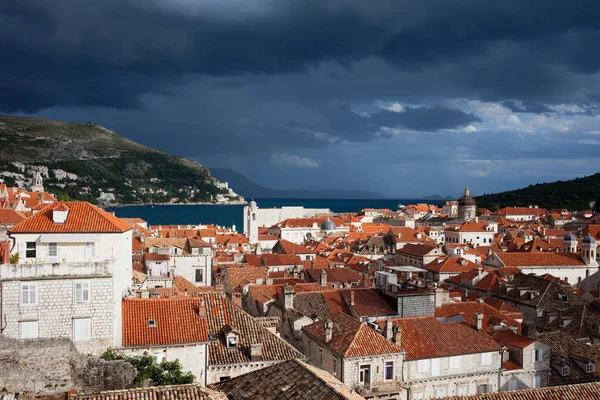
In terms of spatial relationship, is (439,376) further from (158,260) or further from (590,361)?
(158,260)

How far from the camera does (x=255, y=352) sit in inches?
926

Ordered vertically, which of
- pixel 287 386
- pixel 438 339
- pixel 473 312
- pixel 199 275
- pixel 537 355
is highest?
pixel 287 386

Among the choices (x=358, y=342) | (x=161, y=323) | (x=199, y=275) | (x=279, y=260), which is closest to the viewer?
(x=161, y=323)

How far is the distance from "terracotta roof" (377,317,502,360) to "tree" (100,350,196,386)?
463 inches

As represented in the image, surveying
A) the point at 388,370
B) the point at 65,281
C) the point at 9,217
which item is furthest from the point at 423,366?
the point at 9,217

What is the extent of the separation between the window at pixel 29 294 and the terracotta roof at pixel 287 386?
8149 millimetres

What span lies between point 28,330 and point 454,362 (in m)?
20.2

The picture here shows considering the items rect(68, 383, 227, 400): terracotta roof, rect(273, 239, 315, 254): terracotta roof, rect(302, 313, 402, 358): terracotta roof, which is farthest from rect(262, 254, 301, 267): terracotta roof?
rect(68, 383, 227, 400): terracotta roof

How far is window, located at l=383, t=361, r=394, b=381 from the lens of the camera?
25734 millimetres

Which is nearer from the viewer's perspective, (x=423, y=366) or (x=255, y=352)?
(x=255, y=352)

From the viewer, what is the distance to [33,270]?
2045cm

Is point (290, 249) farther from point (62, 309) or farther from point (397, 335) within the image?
point (62, 309)

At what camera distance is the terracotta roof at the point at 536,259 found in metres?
73.9

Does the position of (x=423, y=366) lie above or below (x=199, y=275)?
below
